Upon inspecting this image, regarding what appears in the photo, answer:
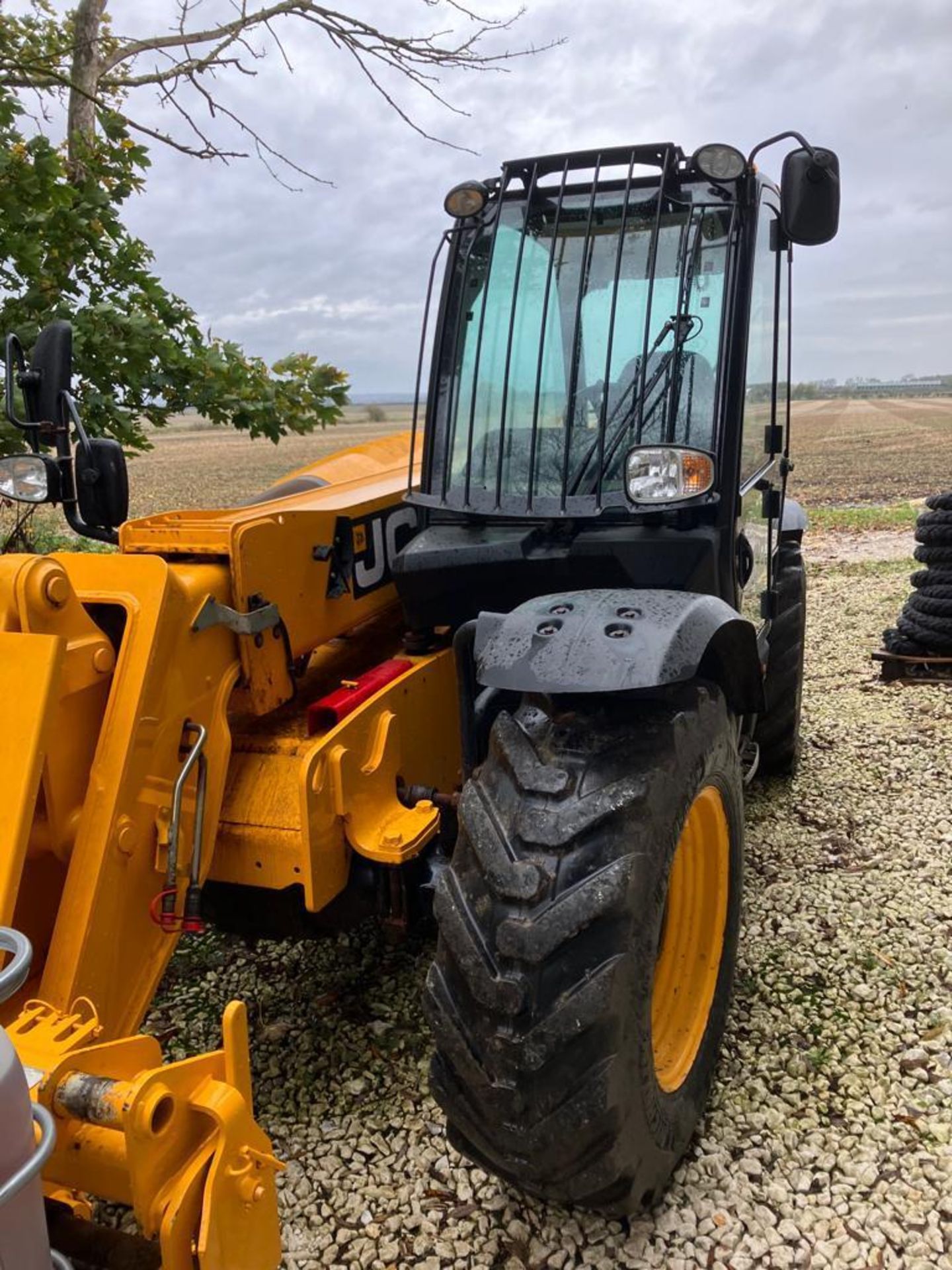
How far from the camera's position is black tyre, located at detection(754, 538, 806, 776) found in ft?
14.9

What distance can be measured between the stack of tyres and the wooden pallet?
236 inches

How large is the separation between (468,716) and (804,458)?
3056 centimetres

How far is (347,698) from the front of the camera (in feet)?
8.85

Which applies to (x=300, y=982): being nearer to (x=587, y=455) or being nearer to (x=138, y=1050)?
(x=138, y=1050)

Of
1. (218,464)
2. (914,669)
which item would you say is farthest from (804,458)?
(914,669)

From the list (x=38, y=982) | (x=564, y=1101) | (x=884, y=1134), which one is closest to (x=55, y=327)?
(x=38, y=982)

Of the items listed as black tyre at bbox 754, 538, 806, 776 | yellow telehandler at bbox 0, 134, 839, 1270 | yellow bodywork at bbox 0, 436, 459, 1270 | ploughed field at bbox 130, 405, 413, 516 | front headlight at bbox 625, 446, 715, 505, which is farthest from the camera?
ploughed field at bbox 130, 405, 413, 516

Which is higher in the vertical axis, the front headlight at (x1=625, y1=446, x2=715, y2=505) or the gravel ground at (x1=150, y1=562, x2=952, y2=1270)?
the front headlight at (x1=625, y1=446, x2=715, y2=505)

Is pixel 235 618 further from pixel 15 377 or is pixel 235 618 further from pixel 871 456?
pixel 871 456

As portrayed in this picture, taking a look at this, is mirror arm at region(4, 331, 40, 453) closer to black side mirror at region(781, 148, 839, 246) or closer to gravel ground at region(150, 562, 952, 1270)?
gravel ground at region(150, 562, 952, 1270)

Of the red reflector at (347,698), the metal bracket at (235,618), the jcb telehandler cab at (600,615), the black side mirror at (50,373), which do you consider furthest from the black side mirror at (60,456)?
the jcb telehandler cab at (600,615)

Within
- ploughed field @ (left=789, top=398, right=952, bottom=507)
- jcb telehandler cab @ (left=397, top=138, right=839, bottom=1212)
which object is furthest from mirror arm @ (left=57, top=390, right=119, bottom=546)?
ploughed field @ (left=789, top=398, right=952, bottom=507)

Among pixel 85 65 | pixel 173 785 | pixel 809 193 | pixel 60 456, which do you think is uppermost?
pixel 85 65

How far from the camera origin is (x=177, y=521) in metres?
2.75
